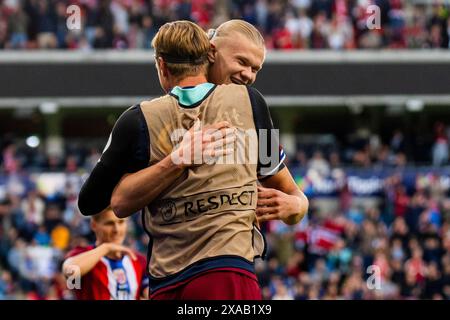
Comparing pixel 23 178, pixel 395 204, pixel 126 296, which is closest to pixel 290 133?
→ pixel 395 204

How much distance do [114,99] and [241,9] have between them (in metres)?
3.65

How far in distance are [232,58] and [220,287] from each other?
97 centimetres

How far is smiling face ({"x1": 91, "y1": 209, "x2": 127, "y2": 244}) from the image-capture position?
7211 mm

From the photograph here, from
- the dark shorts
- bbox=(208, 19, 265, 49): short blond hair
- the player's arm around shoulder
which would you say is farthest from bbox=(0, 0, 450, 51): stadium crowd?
the dark shorts

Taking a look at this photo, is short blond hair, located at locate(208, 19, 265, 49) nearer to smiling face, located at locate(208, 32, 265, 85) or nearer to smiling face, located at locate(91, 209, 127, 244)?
smiling face, located at locate(208, 32, 265, 85)


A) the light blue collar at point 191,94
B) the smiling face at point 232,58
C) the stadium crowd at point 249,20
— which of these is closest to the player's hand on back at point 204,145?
the light blue collar at point 191,94

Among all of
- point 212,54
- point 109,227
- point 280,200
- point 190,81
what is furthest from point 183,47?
point 109,227

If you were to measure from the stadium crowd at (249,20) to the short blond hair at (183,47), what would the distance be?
→ 20202mm

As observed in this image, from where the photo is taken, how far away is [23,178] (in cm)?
2183

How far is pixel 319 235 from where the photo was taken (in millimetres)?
20547

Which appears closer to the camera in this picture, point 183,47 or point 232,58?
point 183,47

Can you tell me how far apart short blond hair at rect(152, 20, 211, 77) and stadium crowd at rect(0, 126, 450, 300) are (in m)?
11.6

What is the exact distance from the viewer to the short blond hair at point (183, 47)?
Answer: 4.32 meters

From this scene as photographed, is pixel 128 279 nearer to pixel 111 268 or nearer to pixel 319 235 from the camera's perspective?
pixel 111 268
